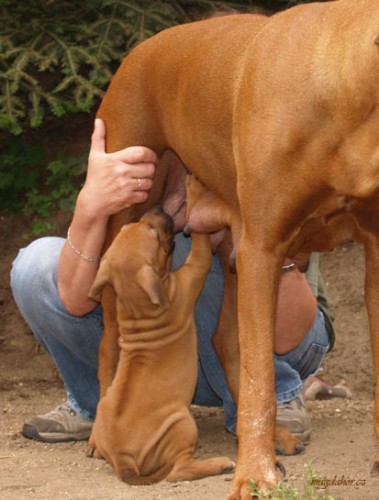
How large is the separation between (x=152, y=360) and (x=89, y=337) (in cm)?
81

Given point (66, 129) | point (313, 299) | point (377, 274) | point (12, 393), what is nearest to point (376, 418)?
point (377, 274)

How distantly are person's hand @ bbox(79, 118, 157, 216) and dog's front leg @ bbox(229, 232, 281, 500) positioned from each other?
3.10 ft

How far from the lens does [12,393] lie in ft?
22.2

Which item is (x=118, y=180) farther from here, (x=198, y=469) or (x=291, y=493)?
(x=291, y=493)

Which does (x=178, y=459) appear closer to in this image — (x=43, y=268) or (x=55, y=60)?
(x=43, y=268)

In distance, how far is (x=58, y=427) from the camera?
17.4ft

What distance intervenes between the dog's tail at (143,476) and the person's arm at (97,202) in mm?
965

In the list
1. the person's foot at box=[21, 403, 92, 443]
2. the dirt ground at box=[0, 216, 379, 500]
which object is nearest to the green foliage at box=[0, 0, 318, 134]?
the dirt ground at box=[0, 216, 379, 500]

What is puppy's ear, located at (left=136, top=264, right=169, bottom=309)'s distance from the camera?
458cm

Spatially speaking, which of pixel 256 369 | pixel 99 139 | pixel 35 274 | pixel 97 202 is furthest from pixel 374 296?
pixel 35 274

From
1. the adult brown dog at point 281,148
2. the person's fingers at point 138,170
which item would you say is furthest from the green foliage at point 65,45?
the adult brown dog at point 281,148

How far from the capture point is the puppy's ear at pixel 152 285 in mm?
4578

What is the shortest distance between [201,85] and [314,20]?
76 centimetres

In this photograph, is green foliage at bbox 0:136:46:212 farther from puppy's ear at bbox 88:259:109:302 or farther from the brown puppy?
puppy's ear at bbox 88:259:109:302
